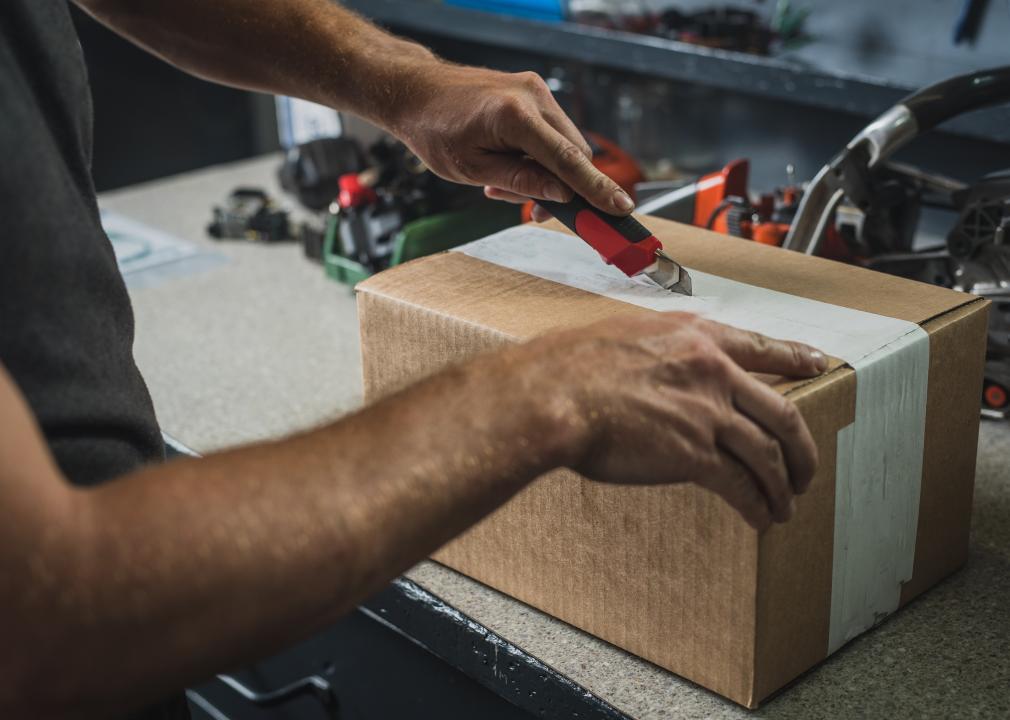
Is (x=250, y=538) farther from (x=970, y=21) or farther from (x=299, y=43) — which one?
(x=970, y=21)

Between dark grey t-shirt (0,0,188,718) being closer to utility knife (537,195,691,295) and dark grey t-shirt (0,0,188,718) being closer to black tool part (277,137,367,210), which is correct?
utility knife (537,195,691,295)

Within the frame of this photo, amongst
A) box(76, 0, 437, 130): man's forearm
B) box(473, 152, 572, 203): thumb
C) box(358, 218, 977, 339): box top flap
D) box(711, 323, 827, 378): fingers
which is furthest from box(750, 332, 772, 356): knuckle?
box(76, 0, 437, 130): man's forearm

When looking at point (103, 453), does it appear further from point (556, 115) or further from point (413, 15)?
point (413, 15)

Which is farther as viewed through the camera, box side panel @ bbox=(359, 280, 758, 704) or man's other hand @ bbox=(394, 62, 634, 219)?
man's other hand @ bbox=(394, 62, 634, 219)

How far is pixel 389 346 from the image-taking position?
32.8 inches

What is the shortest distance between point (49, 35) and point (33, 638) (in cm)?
35

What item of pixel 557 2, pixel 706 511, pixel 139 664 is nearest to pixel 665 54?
pixel 557 2

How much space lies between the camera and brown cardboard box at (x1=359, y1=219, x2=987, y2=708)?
685 mm

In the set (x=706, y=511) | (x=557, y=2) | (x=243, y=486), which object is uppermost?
(x=557, y=2)

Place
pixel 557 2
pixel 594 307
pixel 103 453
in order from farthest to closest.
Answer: pixel 557 2 → pixel 594 307 → pixel 103 453

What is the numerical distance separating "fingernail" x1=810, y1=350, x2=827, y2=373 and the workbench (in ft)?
0.70

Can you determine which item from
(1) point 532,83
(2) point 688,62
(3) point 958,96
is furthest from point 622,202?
(2) point 688,62

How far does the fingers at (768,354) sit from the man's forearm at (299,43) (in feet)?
1.29

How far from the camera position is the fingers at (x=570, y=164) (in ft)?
2.67
